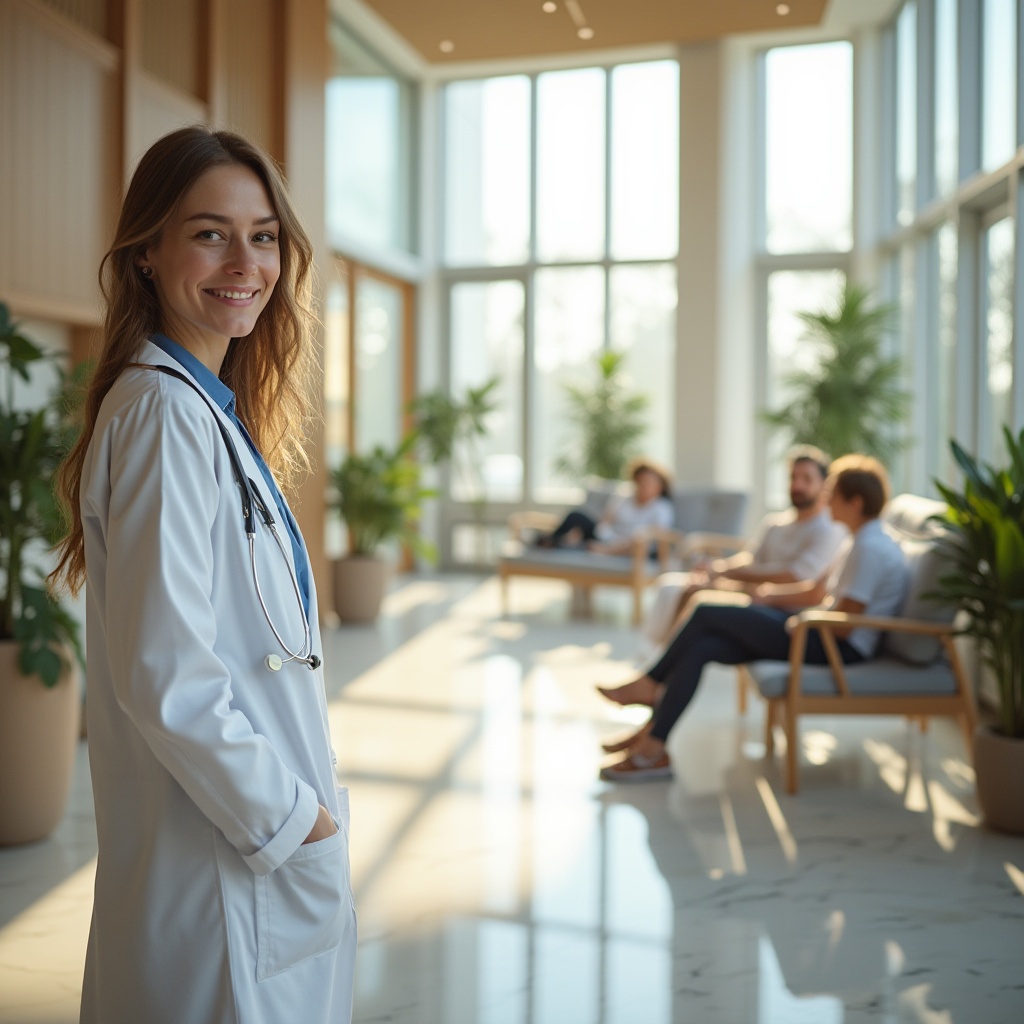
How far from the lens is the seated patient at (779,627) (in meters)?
4.18

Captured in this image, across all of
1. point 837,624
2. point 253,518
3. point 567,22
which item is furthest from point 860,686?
point 567,22

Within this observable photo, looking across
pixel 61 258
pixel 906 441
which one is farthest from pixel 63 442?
pixel 906 441

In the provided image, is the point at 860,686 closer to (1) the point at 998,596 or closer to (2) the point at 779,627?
(2) the point at 779,627

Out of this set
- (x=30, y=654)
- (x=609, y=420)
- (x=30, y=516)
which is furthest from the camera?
(x=609, y=420)

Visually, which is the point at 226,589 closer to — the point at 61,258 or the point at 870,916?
the point at 870,916

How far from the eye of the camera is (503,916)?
297 centimetres

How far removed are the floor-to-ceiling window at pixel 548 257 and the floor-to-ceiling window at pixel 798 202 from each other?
815mm

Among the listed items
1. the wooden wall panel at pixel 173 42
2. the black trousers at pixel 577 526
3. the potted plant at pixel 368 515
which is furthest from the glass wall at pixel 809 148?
the wooden wall panel at pixel 173 42

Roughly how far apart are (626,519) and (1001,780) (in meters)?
4.71

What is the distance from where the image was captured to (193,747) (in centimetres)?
115

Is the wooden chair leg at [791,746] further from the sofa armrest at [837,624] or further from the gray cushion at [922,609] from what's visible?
the gray cushion at [922,609]

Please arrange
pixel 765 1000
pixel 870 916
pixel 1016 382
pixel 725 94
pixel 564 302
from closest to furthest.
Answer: pixel 765 1000, pixel 870 916, pixel 1016 382, pixel 725 94, pixel 564 302

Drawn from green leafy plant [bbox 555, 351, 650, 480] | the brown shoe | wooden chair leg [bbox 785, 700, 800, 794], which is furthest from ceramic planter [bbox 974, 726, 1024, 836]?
green leafy plant [bbox 555, 351, 650, 480]

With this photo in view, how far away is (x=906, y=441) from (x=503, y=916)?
5.72m
